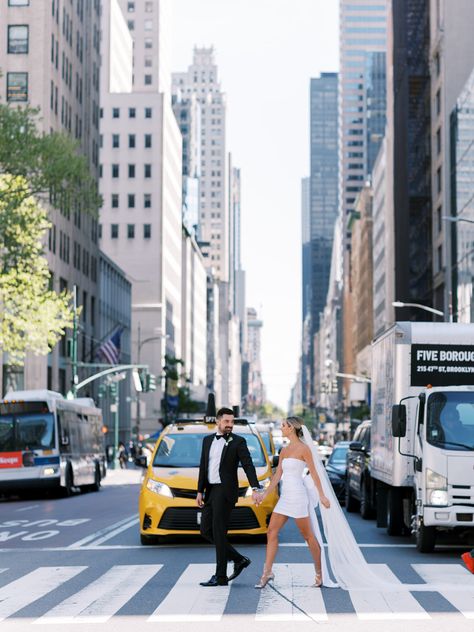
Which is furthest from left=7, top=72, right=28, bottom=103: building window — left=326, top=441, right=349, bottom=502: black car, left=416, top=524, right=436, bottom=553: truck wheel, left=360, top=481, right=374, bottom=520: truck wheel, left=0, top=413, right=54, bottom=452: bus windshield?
left=416, top=524, right=436, bottom=553: truck wheel

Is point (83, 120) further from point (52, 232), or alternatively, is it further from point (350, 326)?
point (350, 326)

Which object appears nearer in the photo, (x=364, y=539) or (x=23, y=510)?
(x=364, y=539)

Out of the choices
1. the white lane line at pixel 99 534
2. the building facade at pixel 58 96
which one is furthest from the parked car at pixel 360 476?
the building facade at pixel 58 96

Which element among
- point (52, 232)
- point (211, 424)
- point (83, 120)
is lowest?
point (211, 424)

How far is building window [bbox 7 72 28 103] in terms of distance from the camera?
7750 cm

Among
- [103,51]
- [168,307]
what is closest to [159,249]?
[168,307]

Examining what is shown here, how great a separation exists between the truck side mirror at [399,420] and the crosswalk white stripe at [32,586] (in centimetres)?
452

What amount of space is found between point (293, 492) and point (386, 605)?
171cm

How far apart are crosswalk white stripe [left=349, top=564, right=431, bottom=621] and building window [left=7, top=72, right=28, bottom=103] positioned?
68429 millimetres

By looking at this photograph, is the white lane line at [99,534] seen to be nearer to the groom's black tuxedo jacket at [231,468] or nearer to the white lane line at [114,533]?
the white lane line at [114,533]

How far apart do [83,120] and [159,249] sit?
50.0 metres

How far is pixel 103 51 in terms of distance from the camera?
460ft

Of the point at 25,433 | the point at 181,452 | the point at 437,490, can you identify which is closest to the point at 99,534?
the point at 181,452

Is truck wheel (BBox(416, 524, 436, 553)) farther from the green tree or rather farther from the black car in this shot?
the green tree
